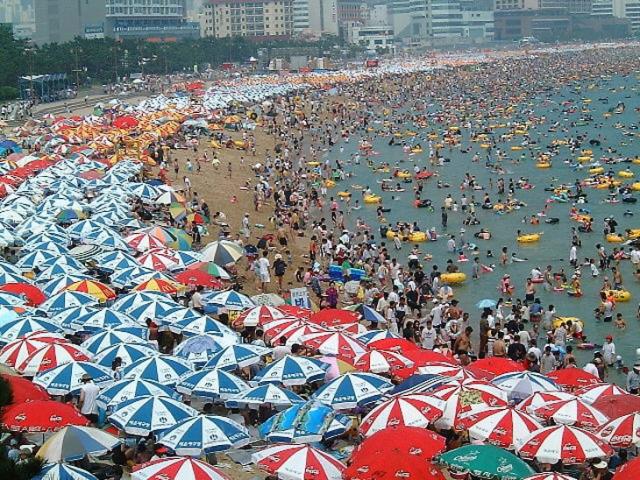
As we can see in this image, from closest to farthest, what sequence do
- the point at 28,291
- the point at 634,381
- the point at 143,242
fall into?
the point at 634,381 → the point at 28,291 → the point at 143,242

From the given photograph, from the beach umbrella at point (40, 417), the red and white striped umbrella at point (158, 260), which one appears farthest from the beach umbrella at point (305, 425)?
the red and white striped umbrella at point (158, 260)

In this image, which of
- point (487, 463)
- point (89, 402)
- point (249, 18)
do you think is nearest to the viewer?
point (487, 463)

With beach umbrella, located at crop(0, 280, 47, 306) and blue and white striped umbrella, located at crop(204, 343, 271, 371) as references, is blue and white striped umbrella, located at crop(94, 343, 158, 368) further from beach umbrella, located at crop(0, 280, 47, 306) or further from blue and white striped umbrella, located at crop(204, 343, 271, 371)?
beach umbrella, located at crop(0, 280, 47, 306)

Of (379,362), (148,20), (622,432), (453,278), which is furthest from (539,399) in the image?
(148,20)

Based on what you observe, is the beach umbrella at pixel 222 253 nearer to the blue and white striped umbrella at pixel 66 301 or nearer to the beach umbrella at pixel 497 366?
the blue and white striped umbrella at pixel 66 301

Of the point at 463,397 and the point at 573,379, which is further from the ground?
the point at 463,397

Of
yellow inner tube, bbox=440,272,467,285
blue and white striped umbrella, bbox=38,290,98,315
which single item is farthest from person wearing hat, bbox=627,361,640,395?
yellow inner tube, bbox=440,272,467,285

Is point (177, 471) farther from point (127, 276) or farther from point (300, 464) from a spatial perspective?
point (127, 276)

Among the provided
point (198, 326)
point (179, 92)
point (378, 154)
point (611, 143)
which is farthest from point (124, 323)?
point (179, 92)
